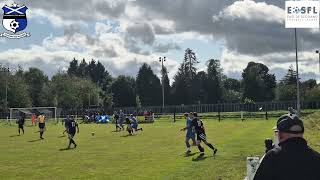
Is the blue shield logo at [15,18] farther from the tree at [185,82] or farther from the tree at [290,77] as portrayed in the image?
the tree at [290,77]

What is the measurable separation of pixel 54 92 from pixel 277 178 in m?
127

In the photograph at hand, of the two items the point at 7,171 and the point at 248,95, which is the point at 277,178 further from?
the point at 248,95

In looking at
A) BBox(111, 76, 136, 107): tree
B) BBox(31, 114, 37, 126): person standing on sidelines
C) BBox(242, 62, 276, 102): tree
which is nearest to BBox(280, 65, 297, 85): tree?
BBox(242, 62, 276, 102): tree

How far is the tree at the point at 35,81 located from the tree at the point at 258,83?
5572 cm

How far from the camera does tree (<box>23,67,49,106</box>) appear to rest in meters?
143

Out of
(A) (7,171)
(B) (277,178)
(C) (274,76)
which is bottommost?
(A) (7,171)

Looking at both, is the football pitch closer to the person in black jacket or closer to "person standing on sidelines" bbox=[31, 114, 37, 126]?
the person in black jacket

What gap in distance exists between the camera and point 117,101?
5930 inches

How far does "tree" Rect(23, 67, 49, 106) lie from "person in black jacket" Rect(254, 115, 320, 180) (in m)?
139

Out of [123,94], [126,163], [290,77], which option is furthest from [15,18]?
[290,77]

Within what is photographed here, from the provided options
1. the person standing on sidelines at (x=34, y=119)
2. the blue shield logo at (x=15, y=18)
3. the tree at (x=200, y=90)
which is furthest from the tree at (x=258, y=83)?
the blue shield logo at (x=15, y=18)

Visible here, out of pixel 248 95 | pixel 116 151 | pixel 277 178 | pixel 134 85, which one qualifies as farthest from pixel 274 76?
pixel 277 178

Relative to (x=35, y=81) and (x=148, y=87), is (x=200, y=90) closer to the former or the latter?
(x=148, y=87)

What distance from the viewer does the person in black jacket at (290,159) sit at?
14.9 feet
